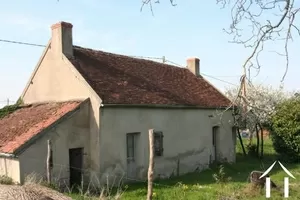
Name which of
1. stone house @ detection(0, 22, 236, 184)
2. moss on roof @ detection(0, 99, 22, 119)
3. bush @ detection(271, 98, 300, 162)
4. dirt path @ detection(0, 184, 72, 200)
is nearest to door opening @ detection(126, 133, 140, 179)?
stone house @ detection(0, 22, 236, 184)

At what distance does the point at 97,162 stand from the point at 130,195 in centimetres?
249

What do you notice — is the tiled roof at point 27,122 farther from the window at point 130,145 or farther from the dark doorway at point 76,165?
the window at point 130,145

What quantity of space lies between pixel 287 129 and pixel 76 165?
1546 cm

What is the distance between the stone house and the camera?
15828 mm

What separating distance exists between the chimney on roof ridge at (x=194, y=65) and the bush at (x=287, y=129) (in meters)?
6.28

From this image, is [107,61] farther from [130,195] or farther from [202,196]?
[202,196]

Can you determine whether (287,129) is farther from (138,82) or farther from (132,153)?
(132,153)

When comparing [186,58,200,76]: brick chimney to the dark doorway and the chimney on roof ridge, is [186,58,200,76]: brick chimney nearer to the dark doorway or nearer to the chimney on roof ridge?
the chimney on roof ridge

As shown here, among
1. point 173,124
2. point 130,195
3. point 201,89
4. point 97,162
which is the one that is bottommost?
point 130,195

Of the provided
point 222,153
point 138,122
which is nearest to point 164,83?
point 138,122

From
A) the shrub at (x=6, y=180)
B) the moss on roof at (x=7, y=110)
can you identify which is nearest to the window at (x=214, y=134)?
the moss on roof at (x=7, y=110)

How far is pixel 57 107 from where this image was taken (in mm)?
17672

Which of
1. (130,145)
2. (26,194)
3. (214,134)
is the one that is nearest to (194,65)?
(214,134)

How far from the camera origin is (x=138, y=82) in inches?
813
